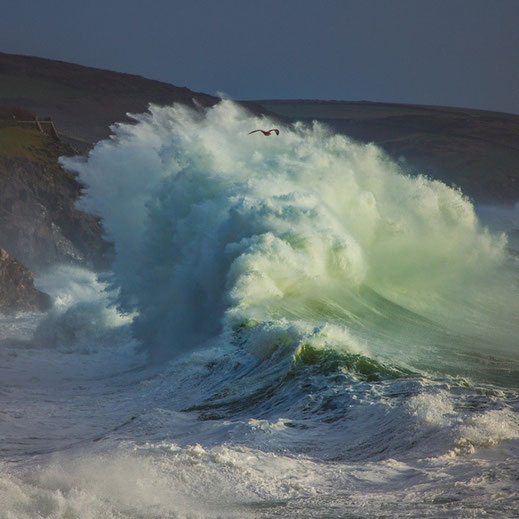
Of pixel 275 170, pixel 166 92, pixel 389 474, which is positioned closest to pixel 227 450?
pixel 389 474

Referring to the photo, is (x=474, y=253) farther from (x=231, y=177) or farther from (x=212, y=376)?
(x=212, y=376)

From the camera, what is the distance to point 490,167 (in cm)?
8400

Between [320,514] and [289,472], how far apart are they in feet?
4.11

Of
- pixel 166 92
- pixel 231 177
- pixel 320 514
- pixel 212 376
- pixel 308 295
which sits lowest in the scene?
pixel 320 514

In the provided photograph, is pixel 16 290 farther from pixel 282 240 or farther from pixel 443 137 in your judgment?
pixel 443 137

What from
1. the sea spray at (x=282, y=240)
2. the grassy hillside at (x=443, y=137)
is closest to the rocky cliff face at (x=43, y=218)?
the sea spray at (x=282, y=240)

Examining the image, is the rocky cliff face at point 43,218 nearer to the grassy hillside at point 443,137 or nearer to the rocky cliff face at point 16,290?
the rocky cliff face at point 16,290

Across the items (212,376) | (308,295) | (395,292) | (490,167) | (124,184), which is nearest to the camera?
(212,376)

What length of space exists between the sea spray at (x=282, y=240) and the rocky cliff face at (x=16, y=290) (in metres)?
3.15

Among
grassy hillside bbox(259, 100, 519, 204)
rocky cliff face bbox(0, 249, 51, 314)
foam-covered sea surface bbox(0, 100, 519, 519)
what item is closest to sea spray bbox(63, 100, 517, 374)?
foam-covered sea surface bbox(0, 100, 519, 519)

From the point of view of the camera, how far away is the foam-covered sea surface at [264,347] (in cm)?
822

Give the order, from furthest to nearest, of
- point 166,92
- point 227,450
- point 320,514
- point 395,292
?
point 166,92 → point 395,292 → point 227,450 → point 320,514

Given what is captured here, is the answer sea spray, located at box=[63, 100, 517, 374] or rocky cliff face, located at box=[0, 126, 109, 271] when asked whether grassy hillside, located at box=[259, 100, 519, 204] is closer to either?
rocky cliff face, located at box=[0, 126, 109, 271]

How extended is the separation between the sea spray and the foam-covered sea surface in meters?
0.07
